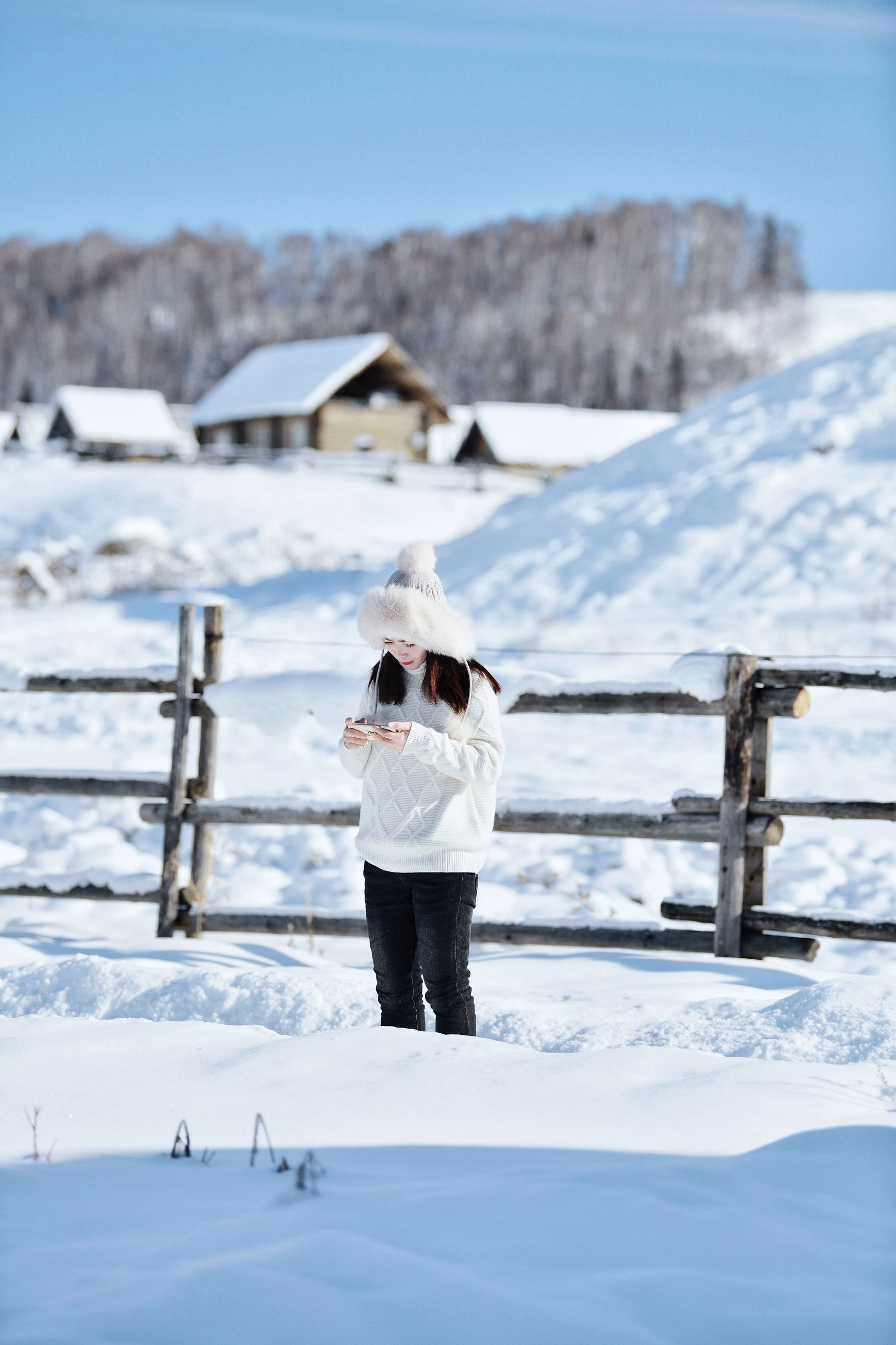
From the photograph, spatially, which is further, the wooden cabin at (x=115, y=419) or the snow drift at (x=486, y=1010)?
the wooden cabin at (x=115, y=419)

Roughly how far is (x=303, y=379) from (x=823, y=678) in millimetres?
42413

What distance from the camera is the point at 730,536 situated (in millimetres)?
16031

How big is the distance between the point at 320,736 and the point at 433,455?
1700 inches

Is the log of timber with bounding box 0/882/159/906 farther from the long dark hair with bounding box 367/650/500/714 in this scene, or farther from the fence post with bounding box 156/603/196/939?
the long dark hair with bounding box 367/650/500/714

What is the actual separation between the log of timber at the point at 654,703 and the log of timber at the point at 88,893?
200cm

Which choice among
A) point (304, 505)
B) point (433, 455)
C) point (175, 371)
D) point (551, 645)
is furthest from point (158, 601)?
point (175, 371)

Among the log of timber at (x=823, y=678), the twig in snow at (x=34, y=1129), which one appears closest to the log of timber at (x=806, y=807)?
the log of timber at (x=823, y=678)

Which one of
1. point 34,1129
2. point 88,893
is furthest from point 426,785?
point 88,893

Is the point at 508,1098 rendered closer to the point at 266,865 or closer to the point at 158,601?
the point at 266,865

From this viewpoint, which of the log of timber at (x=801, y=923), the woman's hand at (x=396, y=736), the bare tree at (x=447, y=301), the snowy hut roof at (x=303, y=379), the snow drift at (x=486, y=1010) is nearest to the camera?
the woman's hand at (x=396, y=736)

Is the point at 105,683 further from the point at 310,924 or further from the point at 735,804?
the point at 735,804

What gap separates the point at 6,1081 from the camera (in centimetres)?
312

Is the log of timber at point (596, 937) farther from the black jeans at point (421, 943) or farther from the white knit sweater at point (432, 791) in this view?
the white knit sweater at point (432, 791)

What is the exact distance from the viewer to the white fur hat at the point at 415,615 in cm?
339
